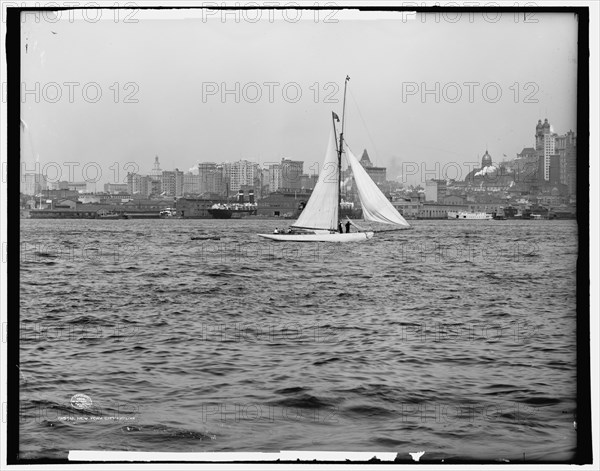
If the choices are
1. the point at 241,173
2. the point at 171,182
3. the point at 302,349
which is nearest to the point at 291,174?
the point at 241,173

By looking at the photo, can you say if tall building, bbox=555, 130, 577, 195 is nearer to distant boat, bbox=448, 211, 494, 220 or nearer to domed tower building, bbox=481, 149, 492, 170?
domed tower building, bbox=481, 149, 492, 170

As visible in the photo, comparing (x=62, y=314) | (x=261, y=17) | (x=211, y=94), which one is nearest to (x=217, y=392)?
(x=62, y=314)

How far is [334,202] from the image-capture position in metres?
6.57

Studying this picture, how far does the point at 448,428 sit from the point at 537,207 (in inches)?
55.7

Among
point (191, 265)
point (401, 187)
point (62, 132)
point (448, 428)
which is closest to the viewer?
point (448, 428)

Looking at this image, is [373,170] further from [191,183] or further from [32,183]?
[32,183]

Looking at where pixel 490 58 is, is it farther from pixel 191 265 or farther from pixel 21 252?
pixel 21 252

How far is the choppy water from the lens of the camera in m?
3.77

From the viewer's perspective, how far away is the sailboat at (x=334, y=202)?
4.66m

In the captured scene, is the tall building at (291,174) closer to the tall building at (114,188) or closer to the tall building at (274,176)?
the tall building at (274,176)

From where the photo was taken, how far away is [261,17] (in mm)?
3852

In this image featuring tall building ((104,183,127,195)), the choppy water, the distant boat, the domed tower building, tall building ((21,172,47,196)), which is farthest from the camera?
the distant boat

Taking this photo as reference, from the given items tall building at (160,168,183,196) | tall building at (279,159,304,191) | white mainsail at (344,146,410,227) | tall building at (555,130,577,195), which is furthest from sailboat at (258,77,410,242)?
tall building at (555,130,577,195)

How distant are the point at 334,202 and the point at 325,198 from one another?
1.46 ft
